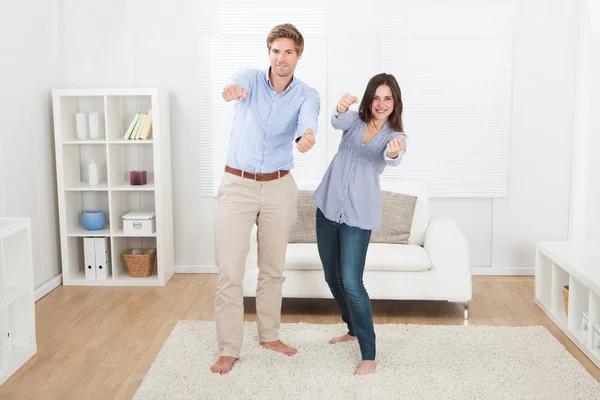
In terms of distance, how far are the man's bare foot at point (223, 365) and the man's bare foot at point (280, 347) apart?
0.27 metres

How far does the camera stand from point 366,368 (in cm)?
312

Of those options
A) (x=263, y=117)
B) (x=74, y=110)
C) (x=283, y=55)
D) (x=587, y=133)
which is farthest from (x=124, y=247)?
(x=587, y=133)

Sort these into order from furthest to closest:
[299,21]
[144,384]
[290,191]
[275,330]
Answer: [299,21] → [275,330] → [290,191] → [144,384]

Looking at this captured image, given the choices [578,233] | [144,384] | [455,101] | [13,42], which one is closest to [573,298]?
[578,233]

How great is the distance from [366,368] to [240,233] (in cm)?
88

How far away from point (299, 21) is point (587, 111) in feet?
7.26

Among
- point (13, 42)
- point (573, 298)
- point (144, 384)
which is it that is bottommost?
point (144, 384)

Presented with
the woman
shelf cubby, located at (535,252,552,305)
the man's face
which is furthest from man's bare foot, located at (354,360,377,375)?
shelf cubby, located at (535,252,552,305)

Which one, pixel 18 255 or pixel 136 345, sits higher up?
pixel 18 255

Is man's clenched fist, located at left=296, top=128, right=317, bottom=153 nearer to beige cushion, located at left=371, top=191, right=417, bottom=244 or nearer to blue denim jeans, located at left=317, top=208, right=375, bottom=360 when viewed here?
blue denim jeans, located at left=317, top=208, right=375, bottom=360

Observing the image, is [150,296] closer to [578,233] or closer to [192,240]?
[192,240]

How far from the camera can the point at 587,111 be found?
4789 mm

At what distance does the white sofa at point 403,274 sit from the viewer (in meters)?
4.00

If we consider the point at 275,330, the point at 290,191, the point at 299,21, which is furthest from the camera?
the point at 299,21
